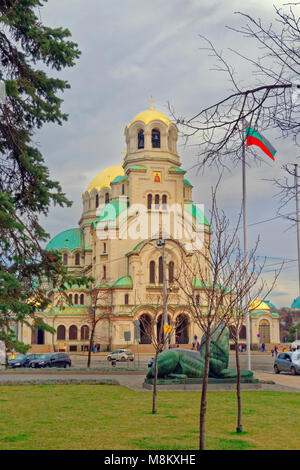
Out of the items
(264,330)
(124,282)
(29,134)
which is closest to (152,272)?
(124,282)

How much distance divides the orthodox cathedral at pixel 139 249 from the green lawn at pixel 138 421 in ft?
129

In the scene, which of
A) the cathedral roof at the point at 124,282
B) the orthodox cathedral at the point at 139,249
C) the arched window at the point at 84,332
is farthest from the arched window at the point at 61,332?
the cathedral roof at the point at 124,282

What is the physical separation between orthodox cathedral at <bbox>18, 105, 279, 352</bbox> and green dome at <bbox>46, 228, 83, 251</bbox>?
8.61 m

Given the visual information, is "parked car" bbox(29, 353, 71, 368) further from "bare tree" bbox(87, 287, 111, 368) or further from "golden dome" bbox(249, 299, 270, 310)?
A: "golden dome" bbox(249, 299, 270, 310)

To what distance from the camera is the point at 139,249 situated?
2375 inches

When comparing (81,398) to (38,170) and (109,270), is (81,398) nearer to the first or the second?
(38,170)

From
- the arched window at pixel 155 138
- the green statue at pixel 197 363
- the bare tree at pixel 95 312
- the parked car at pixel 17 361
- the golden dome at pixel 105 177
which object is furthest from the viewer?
the golden dome at pixel 105 177

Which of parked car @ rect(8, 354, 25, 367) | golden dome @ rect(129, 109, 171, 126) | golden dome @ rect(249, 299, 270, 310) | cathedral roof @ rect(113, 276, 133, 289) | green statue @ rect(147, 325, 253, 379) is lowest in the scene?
parked car @ rect(8, 354, 25, 367)

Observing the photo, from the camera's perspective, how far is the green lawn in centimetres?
1035

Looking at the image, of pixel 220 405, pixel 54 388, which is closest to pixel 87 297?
pixel 54 388

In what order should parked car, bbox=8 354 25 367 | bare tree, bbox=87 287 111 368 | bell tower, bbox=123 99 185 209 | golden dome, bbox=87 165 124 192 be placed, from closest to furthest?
bare tree, bbox=87 287 111 368 → parked car, bbox=8 354 25 367 → bell tower, bbox=123 99 185 209 → golden dome, bbox=87 165 124 192

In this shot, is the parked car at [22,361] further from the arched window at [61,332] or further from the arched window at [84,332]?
the arched window at [84,332]

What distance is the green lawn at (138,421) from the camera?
34.0 feet

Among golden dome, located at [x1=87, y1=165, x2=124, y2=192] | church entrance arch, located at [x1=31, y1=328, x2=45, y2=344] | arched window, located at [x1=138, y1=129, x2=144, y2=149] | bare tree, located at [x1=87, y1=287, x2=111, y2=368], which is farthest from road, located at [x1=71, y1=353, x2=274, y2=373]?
golden dome, located at [x1=87, y1=165, x2=124, y2=192]
